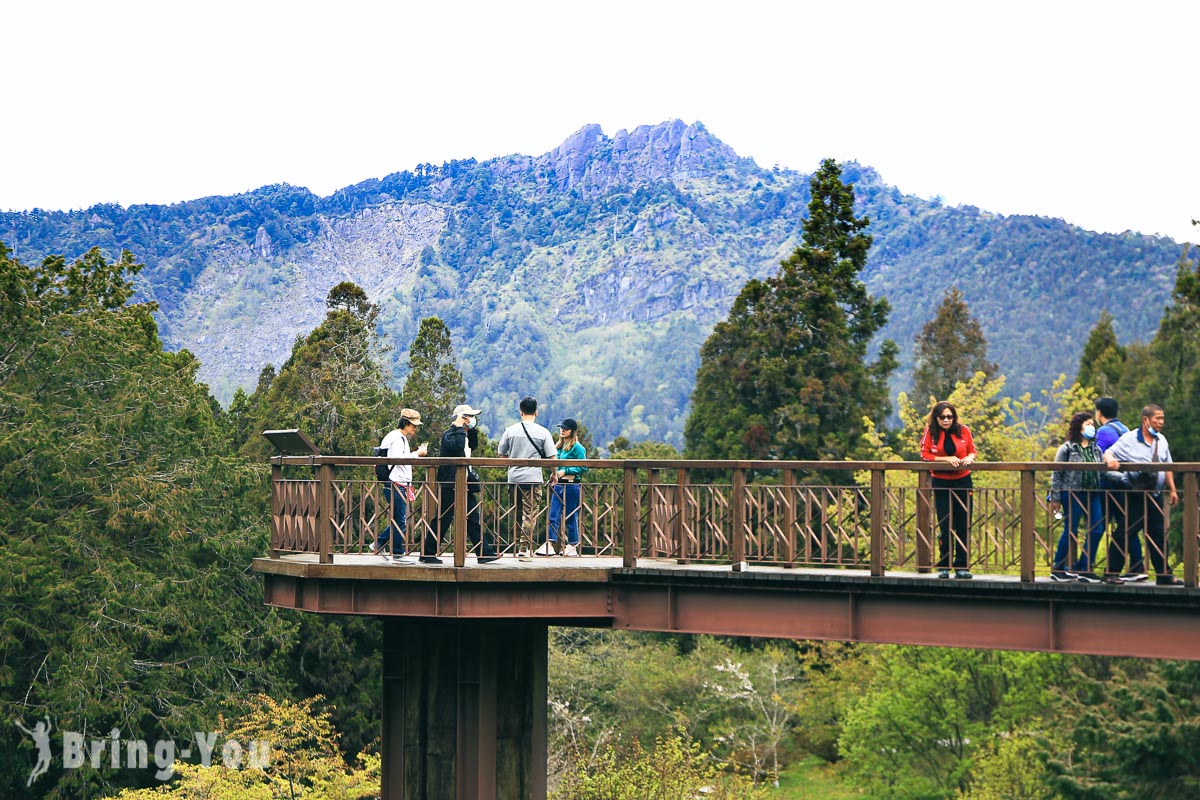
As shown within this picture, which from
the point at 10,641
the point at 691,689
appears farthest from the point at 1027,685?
the point at 10,641

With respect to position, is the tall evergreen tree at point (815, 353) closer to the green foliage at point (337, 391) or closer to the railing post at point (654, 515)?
the green foliage at point (337, 391)

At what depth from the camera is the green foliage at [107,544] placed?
31.9 metres

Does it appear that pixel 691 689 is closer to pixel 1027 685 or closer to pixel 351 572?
pixel 1027 685

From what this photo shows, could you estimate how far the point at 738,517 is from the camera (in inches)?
A: 583

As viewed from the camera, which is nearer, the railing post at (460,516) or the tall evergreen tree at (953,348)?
the railing post at (460,516)

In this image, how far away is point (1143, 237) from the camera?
145500mm

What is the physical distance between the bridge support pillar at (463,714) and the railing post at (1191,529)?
21.3 ft

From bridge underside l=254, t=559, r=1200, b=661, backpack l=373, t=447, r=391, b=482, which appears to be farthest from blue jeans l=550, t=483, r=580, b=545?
backpack l=373, t=447, r=391, b=482

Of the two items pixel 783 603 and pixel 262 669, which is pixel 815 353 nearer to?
pixel 262 669

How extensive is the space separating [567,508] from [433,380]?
46819 mm

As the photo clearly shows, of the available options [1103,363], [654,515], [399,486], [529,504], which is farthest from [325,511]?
[1103,363]

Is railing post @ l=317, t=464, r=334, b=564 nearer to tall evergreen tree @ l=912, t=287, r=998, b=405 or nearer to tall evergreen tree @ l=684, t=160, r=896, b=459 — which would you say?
tall evergreen tree @ l=684, t=160, r=896, b=459

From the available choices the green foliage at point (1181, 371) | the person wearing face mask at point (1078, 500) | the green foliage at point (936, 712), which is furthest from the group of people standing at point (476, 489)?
the green foliage at point (1181, 371)

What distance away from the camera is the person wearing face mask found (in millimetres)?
13562
